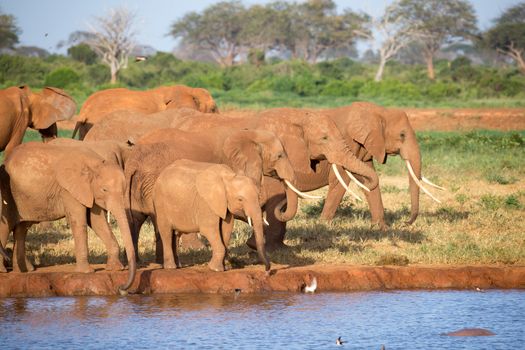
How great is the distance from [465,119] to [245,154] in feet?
83.2

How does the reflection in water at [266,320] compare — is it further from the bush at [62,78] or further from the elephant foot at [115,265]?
the bush at [62,78]

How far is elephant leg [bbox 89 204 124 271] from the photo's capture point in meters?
11.1

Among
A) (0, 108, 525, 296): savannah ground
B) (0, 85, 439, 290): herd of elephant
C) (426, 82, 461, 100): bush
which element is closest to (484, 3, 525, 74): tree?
(426, 82, 461, 100): bush

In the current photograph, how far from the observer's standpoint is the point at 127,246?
408 inches

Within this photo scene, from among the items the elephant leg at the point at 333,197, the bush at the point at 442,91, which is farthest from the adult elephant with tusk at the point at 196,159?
the bush at the point at 442,91

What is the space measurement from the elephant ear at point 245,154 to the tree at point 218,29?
73.1 m

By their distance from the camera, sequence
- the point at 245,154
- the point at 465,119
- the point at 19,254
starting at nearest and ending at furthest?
1. the point at 19,254
2. the point at 245,154
3. the point at 465,119

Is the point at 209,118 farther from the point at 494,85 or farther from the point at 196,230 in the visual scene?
the point at 494,85

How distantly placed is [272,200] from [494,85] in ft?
131

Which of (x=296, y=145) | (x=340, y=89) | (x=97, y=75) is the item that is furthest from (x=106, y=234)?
(x=97, y=75)

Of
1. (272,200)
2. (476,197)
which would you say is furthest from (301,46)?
(272,200)

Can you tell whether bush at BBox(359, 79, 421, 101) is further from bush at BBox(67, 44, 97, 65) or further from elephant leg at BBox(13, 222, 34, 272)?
elephant leg at BBox(13, 222, 34, 272)

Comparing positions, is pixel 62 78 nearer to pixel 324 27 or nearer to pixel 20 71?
pixel 20 71

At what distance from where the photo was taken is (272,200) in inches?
494
